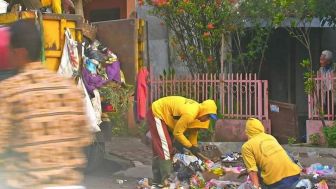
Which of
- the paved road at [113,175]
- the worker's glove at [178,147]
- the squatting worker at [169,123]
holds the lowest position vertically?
the paved road at [113,175]

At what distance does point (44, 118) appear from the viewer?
2.87 m

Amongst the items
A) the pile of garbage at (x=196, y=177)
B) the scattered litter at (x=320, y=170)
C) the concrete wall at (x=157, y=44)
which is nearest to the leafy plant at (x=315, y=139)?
the scattered litter at (x=320, y=170)

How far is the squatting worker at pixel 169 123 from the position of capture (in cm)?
779

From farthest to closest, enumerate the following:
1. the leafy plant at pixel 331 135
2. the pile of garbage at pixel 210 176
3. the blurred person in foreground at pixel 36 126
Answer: the leafy plant at pixel 331 135, the pile of garbage at pixel 210 176, the blurred person in foreground at pixel 36 126

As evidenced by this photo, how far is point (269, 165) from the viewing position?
6273mm

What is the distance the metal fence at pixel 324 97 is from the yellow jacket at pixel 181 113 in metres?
3.41

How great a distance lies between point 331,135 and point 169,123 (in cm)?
358

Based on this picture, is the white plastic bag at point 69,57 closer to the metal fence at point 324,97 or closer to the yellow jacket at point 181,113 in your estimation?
the yellow jacket at point 181,113

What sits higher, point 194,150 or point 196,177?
point 194,150

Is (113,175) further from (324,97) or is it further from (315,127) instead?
(324,97)

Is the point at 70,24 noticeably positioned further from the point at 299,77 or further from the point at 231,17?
the point at 299,77

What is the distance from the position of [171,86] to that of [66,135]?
9.05 metres

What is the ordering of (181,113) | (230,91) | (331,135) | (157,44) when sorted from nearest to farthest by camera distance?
(181,113) < (331,135) < (230,91) < (157,44)

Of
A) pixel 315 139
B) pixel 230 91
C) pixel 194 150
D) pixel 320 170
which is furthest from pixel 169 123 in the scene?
pixel 315 139
